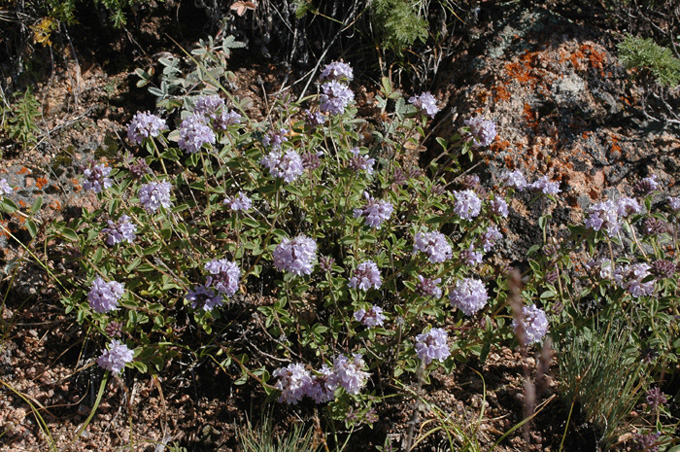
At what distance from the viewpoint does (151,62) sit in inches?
167

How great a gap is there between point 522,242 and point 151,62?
2.95 metres

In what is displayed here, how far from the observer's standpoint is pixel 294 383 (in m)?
2.69

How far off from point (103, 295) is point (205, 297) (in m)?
0.46

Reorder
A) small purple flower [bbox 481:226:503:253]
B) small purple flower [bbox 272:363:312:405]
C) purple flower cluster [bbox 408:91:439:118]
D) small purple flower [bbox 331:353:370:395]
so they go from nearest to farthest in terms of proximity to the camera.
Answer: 1. small purple flower [bbox 331:353:370:395]
2. small purple flower [bbox 272:363:312:405]
3. small purple flower [bbox 481:226:503:253]
4. purple flower cluster [bbox 408:91:439:118]

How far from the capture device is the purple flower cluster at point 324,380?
259cm

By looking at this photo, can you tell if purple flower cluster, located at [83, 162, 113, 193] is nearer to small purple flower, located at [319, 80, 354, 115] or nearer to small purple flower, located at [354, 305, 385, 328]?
small purple flower, located at [319, 80, 354, 115]

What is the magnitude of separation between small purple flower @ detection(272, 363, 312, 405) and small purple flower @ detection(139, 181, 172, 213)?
986 mm

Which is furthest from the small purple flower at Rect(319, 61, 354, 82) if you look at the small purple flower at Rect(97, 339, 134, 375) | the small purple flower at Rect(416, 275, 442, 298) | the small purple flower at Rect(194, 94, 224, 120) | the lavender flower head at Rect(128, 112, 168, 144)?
the small purple flower at Rect(97, 339, 134, 375)

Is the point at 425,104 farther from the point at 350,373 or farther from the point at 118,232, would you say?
the point at 118,232

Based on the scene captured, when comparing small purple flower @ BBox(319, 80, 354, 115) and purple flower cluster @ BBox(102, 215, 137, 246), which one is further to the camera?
small purple flower @ BBox(319, 80, 354, 115)

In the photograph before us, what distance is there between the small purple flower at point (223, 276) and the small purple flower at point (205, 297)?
0.06 metres

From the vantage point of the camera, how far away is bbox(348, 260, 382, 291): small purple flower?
2.79m

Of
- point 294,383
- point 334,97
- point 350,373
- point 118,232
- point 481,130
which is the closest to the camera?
point 350,373

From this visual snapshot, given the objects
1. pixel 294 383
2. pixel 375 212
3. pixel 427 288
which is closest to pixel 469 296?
pixel 427 288
